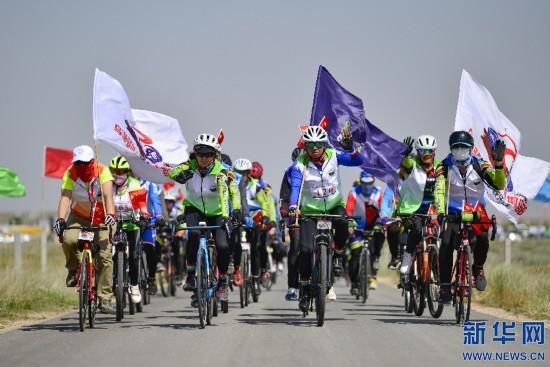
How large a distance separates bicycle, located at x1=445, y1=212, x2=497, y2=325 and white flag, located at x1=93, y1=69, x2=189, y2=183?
14.2 ft

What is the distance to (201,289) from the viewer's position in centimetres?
1406

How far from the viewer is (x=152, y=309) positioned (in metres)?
18.5

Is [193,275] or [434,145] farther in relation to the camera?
[434,145]

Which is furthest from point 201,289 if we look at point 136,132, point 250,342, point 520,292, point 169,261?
point 169,261

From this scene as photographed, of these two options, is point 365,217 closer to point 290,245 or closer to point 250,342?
point 290,245

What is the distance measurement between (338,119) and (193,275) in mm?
5495

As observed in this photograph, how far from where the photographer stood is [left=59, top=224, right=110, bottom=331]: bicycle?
45.0 ft

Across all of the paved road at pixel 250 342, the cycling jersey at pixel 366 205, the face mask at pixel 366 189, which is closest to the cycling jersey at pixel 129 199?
the paved road at pixel 250 342

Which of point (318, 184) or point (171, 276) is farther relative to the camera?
point (171, 276)

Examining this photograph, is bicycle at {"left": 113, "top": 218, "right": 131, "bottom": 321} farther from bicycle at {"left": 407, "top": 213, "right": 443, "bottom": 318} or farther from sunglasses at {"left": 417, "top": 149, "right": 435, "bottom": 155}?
sunglasses at {"left": 417, "top": 149, "right": 435, "bottom": 155}

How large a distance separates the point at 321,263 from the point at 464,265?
6.05 ft

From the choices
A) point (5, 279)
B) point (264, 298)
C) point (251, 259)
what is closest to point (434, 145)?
point (251, 259)

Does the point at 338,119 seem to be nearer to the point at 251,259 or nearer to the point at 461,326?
the point at 251,259

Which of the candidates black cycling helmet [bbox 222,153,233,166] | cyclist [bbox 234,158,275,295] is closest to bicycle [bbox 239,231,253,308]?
cyclist [bbox 234,158,275,295]
